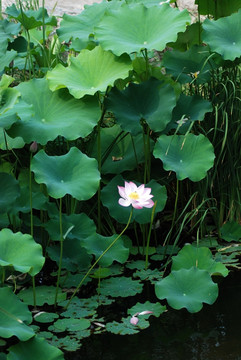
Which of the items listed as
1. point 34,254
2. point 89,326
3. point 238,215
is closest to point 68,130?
point 34,254

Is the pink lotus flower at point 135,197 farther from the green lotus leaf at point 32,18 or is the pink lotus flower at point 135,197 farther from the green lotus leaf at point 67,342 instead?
the green lotus leaf at point 32,18

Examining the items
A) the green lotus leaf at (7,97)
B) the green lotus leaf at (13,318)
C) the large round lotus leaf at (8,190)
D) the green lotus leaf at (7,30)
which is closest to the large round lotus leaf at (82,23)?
the green lotus leaf at (7,30)

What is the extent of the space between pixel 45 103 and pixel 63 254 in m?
0.53

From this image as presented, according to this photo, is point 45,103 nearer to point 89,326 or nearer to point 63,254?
point 63,254

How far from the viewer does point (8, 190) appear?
200cm

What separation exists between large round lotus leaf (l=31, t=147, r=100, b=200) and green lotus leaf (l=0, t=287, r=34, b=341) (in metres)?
0.37

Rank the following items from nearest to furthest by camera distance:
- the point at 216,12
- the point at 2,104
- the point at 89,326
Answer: the point at 89,326 < the point at 2,104 < the point at 216,12

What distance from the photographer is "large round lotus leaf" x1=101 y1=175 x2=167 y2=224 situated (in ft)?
7.20

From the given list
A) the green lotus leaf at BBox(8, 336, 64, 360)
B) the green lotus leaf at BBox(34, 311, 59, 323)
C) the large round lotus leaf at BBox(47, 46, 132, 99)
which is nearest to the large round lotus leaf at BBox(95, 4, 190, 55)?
the large round lotus leaf at BBox(47, 46, 132, 99)

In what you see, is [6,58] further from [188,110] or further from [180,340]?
[180,340]

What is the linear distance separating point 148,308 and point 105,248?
254 mm

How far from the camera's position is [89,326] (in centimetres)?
181

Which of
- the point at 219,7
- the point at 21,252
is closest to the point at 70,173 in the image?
the point at 21,252

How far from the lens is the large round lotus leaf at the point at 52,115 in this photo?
2.00 m
